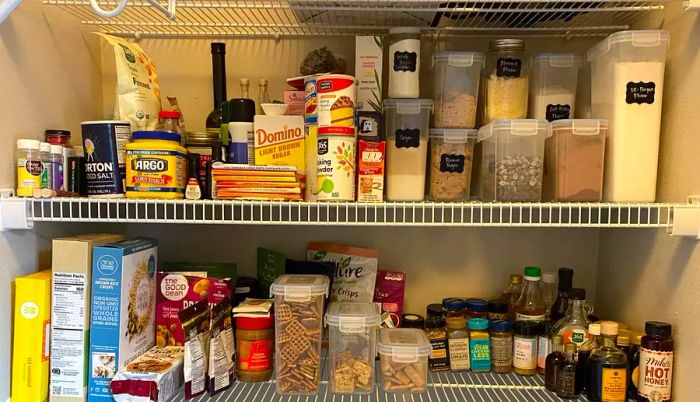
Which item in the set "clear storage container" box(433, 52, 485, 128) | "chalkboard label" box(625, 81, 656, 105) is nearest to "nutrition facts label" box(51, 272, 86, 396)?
"clear storage container" box(433, 52, 485, 128)

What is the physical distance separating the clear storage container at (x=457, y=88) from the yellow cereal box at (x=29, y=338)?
905 millimetres

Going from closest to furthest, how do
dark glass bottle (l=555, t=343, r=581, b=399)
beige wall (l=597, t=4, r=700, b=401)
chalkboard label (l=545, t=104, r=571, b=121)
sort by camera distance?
beige wall (l=597, t=4, r=700, b=401) < dark glass bottle (l=555, t=343, r=581, b=399) < chalkboard label (l=545, t=104, r=571, b=121)

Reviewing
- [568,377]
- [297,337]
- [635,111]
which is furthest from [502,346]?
[635,111]

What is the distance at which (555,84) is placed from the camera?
128 cm

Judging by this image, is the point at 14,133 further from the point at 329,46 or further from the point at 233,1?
the point at 329,46

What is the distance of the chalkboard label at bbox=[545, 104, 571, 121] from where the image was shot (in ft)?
4.15

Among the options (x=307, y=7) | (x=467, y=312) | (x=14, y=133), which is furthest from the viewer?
(x=467, y=312)

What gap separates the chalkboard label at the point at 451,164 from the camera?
48.3 inches

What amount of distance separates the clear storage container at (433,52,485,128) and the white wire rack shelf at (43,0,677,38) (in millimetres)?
104

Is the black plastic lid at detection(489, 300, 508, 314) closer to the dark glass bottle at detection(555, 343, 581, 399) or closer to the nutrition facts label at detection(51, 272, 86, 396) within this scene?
the dark glass bottle at detection(555, 343, 581, 399)

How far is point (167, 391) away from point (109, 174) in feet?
1.50

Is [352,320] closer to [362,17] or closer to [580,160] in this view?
[580,160]

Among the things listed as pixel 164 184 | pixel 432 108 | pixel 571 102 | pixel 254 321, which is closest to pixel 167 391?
pixel 254 321

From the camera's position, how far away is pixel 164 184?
3.64 feet
